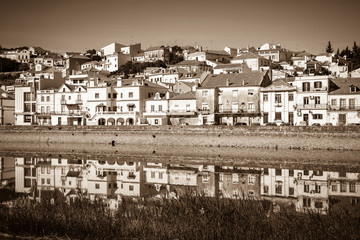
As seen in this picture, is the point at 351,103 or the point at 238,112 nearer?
the point at 351,103

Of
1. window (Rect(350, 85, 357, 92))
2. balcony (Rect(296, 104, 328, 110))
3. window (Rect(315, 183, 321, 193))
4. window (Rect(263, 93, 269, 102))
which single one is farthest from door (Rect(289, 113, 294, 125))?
window (Rect(315, 183, 321, 193))

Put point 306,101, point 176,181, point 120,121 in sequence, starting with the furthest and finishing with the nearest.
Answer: point 120,121 < point 306,101 < point 176,181

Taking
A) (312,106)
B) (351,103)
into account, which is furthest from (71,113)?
(351,103)

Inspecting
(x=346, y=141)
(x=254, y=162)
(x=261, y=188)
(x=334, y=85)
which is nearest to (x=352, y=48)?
(x=334, y=85)

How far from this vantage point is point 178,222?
15633 mm

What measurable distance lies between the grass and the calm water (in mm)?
2643

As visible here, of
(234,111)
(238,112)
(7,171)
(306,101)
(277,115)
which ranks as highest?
(306,101)

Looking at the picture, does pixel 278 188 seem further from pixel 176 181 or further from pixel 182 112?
pixel 182 112

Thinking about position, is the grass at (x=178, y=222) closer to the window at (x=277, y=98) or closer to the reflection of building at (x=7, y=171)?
the reflection of building at (x=7, y=171)

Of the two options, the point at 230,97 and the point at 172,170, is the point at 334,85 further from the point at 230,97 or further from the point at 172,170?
the point at 172,170

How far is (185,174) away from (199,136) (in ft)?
58.7

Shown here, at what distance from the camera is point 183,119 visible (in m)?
65.2

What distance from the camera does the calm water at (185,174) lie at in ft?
80.6

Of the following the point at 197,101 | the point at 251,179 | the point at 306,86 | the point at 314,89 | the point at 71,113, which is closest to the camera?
the point at 251,179
